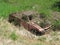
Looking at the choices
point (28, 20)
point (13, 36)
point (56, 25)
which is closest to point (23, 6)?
point (28, 20)

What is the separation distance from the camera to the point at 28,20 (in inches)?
340

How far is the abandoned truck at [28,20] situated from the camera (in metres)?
8.05

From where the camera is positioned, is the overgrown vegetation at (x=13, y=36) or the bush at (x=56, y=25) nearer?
the overgrown vegetation at (x=13, y=36)

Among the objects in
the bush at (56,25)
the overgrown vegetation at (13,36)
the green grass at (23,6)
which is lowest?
the green grass at (23,6)

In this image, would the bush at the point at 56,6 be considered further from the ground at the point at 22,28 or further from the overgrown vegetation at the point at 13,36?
the overgrown vegetation at the point at 13,36

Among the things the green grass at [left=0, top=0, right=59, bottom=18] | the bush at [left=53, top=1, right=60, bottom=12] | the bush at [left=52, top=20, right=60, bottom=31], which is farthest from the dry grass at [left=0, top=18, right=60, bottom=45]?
the bush at [left=53, top=1, right=60, bottom=12]

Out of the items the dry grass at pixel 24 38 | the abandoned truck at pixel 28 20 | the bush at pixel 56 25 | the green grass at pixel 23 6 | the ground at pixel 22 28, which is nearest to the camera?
the dry grass at pixel 24 38

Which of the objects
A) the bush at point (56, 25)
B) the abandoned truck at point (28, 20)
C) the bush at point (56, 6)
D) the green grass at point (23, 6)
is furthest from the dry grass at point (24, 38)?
the bush at point (56, 6)

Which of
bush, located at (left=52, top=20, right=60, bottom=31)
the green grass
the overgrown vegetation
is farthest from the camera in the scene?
the green grass

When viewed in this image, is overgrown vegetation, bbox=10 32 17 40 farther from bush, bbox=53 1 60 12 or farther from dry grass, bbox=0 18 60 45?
bush, bbox=53 1 60 12

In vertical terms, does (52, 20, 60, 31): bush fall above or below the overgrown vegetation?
below

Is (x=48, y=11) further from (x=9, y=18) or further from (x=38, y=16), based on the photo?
(x=9, y=18)

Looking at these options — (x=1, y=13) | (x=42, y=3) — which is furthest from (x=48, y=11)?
(x=1, y=13)

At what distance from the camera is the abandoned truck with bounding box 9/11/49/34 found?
26.4 ft
